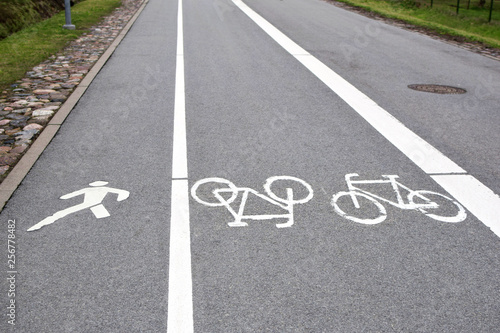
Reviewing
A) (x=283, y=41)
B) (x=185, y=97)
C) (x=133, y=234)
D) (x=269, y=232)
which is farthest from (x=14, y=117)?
(x=283, y=41)

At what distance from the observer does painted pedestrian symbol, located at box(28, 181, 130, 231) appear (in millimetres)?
4473

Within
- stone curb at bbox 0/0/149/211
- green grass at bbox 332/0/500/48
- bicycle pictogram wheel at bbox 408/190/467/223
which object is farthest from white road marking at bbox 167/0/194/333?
green grass at bbox 332/0/500/48

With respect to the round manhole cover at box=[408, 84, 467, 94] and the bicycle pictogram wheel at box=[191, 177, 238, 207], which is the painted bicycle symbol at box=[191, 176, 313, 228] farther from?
the round manhole cover at box=[408, 84, 467, 94]

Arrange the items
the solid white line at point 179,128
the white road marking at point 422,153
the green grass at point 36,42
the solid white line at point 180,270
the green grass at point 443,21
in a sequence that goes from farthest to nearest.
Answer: the green grass at point 443,21
the green grass at point 36,42
the solid white line at point 179,128
the white road marking at point 422,153
the solid white line at point 180,270

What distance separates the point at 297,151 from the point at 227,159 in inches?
33.9

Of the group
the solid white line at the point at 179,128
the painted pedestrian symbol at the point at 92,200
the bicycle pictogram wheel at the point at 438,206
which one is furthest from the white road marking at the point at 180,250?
the bicycle pictogram wheel at the point at 438,206

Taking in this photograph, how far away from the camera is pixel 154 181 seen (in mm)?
5223

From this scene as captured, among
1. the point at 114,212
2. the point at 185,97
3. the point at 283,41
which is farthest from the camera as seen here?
the point at 283,41

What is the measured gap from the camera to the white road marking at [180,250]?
322 cm

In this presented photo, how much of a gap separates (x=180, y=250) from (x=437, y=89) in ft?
22.8

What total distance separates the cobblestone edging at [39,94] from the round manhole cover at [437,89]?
20.2 ft

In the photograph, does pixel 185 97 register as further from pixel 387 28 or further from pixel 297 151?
pixel 387 28

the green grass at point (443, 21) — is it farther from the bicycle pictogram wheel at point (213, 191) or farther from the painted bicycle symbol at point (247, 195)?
the bicycle pictogram wheel at point (213, 191)

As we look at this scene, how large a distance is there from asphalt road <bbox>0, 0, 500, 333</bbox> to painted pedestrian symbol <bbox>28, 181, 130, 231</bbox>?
22mm
